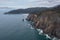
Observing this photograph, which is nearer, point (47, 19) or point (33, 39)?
point (33, 39)

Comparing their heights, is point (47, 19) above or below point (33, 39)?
above

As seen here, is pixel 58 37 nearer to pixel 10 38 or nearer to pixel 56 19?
pixel 56 19

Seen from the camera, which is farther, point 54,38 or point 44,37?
point 44,37

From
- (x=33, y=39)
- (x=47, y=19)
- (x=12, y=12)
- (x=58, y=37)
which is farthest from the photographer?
(x=12, y=12)

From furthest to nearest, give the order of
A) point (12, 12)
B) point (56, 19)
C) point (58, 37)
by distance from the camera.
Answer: point (12, 12) < point (56, 19) < point (58, 37)

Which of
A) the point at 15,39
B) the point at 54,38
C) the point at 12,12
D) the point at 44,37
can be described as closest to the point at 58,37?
the point at 54,38

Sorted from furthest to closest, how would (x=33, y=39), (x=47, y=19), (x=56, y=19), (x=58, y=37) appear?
(x=47, y=19), (x=56, y=19), (x=33, y=39), (x=58, y=37)

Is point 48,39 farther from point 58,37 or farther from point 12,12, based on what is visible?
point 12,12

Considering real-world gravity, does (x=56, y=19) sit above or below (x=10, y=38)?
above

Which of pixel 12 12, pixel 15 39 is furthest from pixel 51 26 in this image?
pixel 12 12
